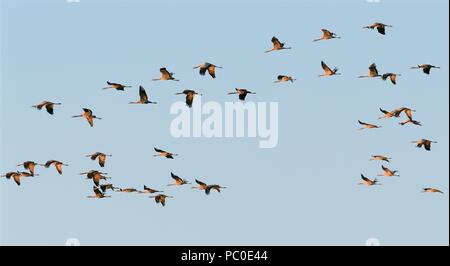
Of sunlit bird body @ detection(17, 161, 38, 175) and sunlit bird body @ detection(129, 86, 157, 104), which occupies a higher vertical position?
sunlit bird body @ detection(129, 86, 157, 104)

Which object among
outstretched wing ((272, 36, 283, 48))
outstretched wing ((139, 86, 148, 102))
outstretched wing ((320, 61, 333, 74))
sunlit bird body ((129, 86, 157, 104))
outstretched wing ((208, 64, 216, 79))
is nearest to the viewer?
sunlit bird body ((129, 86, 157, 104))

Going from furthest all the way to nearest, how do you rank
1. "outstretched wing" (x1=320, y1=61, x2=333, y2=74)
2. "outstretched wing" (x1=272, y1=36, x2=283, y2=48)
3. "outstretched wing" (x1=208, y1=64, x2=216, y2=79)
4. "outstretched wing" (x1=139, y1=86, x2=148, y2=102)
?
1. "outstretched wing" (x1=320, y1=61, x2=333, y2=74)
2. "outstretched wing" (x1=272, y1=36, x2=283, y2=48)
3. "outstretched wing" (x1=208, y1=64, x2=216, y2=79)
4. "outstretched wing" (x1=139, y1=86, x2=148, y2=102)

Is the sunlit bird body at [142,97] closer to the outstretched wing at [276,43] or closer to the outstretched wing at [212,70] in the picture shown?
the outstretched wing at [212,70]

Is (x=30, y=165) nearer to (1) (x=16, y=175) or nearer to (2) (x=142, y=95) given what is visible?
(1) (x=16, y=175)

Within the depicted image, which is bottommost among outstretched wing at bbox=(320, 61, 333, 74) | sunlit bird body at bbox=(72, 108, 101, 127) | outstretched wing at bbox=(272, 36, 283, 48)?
sunlit bird body at bbox=(72, 108, 101, 127)

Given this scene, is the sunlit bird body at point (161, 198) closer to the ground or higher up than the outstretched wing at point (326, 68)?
closer to the ground

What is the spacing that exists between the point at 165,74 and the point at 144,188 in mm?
7565

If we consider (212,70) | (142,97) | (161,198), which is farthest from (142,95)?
(161,198)

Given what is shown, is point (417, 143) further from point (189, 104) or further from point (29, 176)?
point (29, 176)

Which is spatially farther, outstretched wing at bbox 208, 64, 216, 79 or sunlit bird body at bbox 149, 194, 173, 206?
sunlit bird body at bbox 149, 194, 173, 206

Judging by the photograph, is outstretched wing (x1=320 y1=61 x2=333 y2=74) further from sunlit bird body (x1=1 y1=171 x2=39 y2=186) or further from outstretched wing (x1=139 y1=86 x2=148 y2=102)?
sunlit bird body (x1=1 y1=171 x2=39 y2=186)

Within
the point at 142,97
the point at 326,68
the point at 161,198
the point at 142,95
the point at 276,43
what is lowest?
the point at 161,198

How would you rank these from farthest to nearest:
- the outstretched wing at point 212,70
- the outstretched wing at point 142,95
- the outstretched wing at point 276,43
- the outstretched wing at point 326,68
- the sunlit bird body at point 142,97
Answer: the outstretched wing at point 326,68 < the outstretched wing at point 276,43 < the outstretched wing at point 212,70 < the outstretched wing at point 142,95 < the sunlit bird body at point 142,97

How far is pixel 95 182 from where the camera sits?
88.4 m
